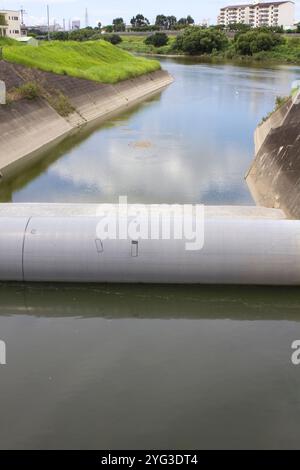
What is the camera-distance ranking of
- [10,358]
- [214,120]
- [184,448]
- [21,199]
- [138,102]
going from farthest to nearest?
1. [138,102]
2. [214,120]
3. [21,199]
4. [10,358]
5. [184,448]

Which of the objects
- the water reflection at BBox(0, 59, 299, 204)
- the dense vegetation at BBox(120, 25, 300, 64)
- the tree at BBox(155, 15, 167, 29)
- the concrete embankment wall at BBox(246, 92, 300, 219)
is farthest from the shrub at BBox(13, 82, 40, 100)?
the tree at BBox(155, 15, 167, 29)

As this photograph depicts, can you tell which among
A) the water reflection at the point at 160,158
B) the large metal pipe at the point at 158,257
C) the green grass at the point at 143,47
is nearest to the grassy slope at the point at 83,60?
the water reflection at the point at 160,158

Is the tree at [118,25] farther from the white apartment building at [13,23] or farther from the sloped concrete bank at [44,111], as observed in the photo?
the sloped concrete bank at [44,111]

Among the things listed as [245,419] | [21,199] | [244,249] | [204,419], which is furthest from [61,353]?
[21,199]

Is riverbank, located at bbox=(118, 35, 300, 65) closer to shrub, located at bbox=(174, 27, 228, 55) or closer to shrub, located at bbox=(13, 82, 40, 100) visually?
shrub, located at bbox=(174, 27, 228, 55)

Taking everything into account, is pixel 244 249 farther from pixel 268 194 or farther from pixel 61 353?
pixel 268 194

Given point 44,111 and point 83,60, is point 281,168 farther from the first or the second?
point 83,60
